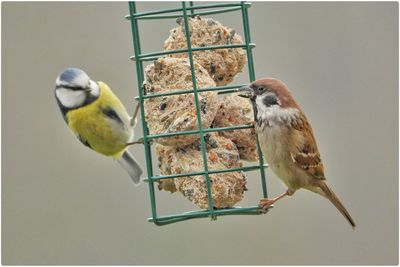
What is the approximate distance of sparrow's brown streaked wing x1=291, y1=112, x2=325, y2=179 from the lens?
7883 millimetres

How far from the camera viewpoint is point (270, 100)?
7.75m

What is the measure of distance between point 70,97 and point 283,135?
5.11 ft

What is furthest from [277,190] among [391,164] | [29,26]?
[29,26]

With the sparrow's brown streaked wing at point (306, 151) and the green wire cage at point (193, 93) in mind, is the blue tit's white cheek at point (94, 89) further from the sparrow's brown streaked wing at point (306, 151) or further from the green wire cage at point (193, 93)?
the sparrow's brown streaked wing at point (306, 151)

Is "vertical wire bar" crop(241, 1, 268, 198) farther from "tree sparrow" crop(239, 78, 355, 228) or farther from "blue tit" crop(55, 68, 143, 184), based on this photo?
"blue tit" crop(55, 68, 143, 184)

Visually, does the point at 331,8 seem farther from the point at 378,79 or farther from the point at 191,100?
the point at 191,100

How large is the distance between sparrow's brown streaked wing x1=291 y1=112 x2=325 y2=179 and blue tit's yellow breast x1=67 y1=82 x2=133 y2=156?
129 centimetres

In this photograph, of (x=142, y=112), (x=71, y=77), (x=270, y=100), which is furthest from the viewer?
(x=71, y=77)

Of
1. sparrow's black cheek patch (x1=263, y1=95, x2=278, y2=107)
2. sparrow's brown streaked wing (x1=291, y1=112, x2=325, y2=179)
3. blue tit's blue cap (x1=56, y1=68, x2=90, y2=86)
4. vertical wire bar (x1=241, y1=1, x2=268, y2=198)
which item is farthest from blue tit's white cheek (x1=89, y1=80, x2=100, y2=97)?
sparrow's brown streaked wing (x1=291, y1=112, x2=325, y2=179)

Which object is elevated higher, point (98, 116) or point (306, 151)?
point (98, 116)

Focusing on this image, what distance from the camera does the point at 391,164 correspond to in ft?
36.2

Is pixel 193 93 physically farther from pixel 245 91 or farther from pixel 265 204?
pixel 265 204

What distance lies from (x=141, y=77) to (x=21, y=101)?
3.41 meters

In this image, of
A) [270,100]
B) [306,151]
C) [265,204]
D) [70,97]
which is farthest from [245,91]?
[70,97]
